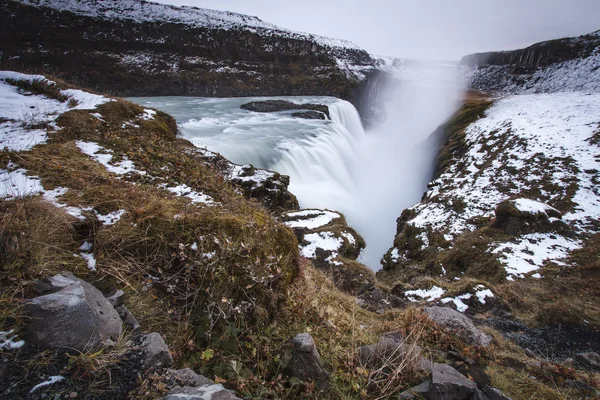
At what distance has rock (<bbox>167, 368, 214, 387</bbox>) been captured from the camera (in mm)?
1748

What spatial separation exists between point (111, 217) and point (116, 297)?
1.05 m

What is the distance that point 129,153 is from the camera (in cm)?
495

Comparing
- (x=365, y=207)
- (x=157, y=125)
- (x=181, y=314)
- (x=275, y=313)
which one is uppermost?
(x=157, y=125)

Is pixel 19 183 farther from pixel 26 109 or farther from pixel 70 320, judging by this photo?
pixel 26 109

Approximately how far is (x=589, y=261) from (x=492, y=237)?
3.01 meters

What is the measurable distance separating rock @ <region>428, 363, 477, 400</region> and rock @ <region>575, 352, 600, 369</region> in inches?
151

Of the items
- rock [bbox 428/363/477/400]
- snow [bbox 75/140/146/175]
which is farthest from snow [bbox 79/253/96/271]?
rock [bbox 428/363/477/400]

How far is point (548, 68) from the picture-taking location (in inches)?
2208

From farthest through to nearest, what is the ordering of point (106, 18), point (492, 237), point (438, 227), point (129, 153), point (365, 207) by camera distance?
point (106, 18) → point (365, 207) → point (438, 227) → point (492, 237) → point (129, 153)

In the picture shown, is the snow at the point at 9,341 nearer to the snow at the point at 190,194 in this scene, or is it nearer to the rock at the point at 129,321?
the rock at the point at 129,321

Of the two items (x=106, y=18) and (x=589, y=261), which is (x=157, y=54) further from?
(x=589, y=261)

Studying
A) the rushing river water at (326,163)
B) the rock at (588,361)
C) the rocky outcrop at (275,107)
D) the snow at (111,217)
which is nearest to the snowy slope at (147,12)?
the rocky outcrop at (275,107)

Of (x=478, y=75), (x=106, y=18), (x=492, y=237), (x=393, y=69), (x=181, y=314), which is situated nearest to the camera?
(x=181, y=314)

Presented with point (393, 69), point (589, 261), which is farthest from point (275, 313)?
point (393, 69)
